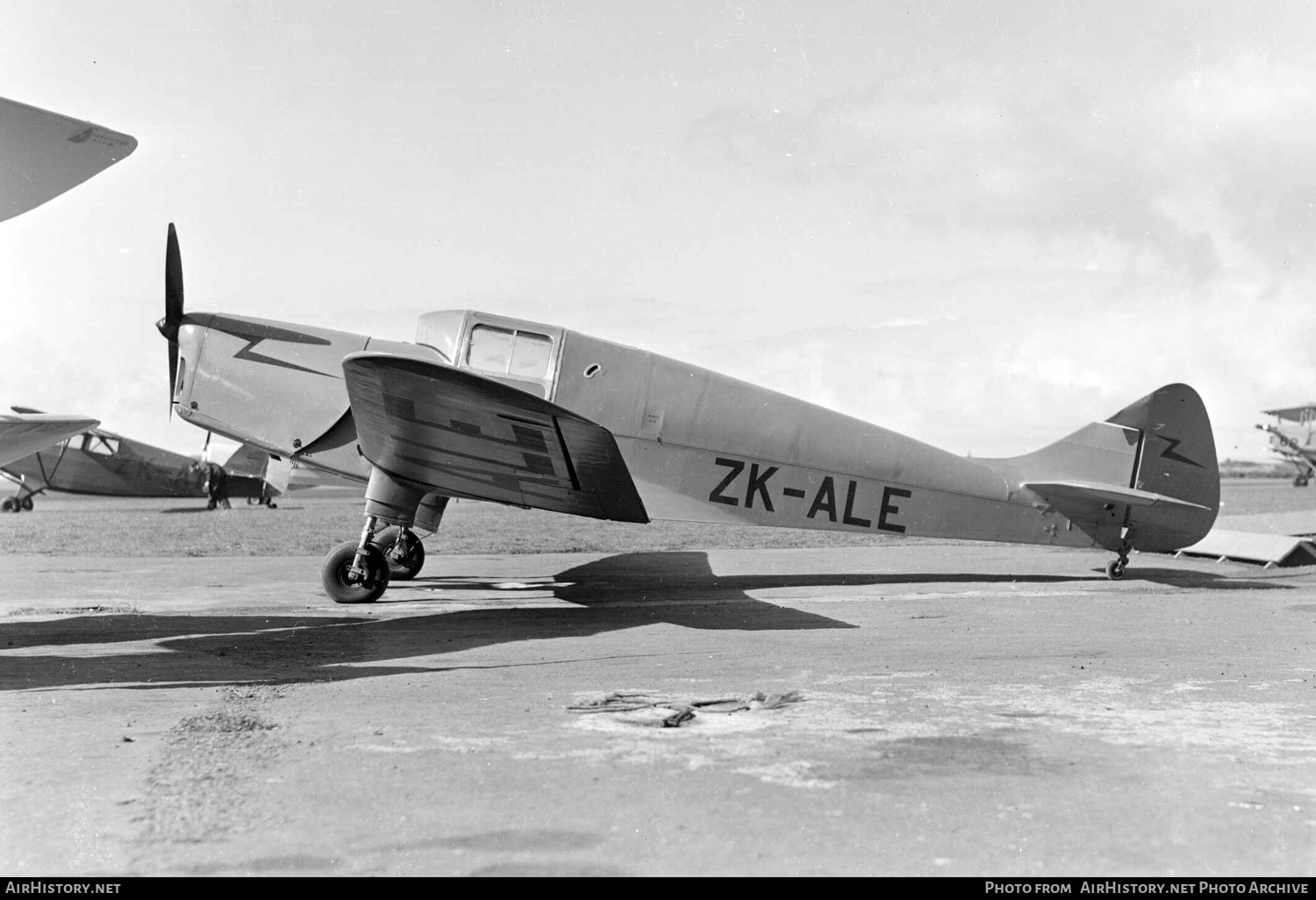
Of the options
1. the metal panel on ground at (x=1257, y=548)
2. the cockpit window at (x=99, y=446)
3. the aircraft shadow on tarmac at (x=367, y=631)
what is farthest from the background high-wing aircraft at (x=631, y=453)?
the cockpit window at (x=99, y=446)

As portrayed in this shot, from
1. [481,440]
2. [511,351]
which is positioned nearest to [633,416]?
[511,351]

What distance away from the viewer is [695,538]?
18734mm

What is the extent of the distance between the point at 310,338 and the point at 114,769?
634 cm

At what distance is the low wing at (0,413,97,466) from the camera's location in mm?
5090

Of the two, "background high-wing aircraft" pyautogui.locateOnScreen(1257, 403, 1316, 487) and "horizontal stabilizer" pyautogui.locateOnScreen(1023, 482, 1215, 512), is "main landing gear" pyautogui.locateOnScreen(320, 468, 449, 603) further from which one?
"background high-wing aircraft" pyautogui.locateOnScreen(1257, 403, 1316, 487)

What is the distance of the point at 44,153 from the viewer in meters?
4.04

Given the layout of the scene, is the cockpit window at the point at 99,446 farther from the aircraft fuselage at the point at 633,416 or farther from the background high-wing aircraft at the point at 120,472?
the aircraft fuselage at the point at 633,416

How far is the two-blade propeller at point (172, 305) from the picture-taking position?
8.87m

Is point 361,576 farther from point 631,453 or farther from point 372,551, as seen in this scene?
point 631,453

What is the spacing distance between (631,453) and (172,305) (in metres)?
4.44

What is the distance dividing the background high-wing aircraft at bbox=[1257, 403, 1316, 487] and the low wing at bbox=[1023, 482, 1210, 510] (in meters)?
45.1

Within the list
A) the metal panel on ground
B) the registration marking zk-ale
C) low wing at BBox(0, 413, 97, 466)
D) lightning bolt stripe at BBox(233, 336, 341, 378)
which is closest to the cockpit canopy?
lightning bolt stripe at BBox(233, 336, 341, 378)

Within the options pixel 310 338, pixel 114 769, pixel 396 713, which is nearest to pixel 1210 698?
pixel 396 713

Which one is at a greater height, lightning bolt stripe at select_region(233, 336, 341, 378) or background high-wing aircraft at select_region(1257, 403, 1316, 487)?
background high-wing aircraft at select_region(1257, 403, 1316, 487)
